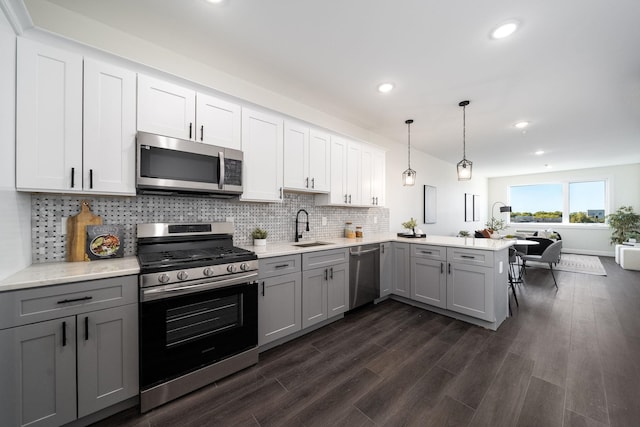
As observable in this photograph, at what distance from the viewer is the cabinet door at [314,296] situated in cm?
256

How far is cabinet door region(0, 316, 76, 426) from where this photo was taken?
1260mm

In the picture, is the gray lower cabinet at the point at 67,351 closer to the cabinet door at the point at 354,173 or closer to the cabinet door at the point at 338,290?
the cabinet door at the point at 338,290

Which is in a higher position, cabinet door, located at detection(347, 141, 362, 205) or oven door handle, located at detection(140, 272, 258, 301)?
cabinet door, located at detection(347, 141, 362, 205)

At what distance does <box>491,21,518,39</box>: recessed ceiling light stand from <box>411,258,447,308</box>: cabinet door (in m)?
2.33

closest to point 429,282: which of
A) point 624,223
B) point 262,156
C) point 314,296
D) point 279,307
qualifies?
point 314,296

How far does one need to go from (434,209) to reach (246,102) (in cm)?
541

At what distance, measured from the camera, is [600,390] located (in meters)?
1.82

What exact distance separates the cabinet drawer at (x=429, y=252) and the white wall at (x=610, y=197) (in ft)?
26.9

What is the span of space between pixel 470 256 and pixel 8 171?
393 centimetres

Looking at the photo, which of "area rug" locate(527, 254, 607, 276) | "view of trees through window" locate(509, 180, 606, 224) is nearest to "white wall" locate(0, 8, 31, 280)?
"area rug" locate(527, 254, 607, 276)

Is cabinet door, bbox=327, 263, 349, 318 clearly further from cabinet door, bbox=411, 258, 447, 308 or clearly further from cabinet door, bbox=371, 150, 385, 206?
cabinet door, bbox=371, 150, 385, 206

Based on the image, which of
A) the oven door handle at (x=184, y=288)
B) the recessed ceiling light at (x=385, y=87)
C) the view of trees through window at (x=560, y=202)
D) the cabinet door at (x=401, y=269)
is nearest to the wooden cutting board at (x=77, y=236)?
the oven door handle at (x=184, y=288)

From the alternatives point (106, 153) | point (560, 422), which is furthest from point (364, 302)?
point (106, 153)

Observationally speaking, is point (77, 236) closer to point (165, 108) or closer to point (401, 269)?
point (165, 108)
